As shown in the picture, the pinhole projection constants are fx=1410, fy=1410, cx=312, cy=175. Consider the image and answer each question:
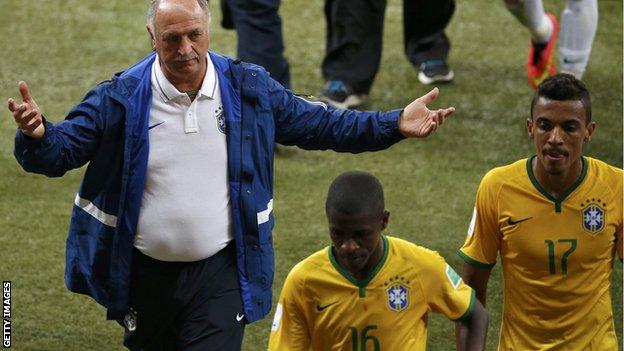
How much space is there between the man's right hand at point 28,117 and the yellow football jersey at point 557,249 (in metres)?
1.71

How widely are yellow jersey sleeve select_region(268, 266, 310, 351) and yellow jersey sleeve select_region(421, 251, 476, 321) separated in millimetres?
432

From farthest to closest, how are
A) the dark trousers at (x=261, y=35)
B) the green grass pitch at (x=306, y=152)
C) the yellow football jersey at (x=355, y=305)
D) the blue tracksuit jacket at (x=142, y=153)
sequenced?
1. the dark trousers at (x=261, y=35)
2. the green grass pitch at (x=306, y=152)
3. the blue tracksuit jacket at (x=142, y=153)
4. the yellow football jersey at (x=355, y=305)

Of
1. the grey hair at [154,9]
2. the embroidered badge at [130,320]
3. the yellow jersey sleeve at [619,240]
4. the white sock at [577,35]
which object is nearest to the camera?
the grey hair at [154,9]

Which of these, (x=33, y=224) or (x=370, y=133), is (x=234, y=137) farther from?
(x=33, y=224)

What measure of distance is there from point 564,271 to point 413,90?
5.16 metres

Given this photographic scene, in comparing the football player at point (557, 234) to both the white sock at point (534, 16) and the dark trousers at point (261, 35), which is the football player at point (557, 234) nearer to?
the dark trousers at point (261, 35)

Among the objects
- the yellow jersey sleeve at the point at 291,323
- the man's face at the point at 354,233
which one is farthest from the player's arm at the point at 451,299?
the yellow jersey sleeve at the point at 291,323

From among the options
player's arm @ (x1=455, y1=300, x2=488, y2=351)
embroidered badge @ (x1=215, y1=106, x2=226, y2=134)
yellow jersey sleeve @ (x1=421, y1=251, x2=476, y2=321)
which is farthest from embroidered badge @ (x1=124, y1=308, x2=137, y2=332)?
player's arm @ (x1=455, y1=300, x2=488, y2=351)

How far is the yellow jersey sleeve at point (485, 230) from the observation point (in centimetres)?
534

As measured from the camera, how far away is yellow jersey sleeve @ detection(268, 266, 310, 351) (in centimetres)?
478

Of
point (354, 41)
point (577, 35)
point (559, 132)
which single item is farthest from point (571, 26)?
point (559, 132)

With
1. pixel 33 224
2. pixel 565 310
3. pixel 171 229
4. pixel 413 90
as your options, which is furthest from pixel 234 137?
pixel 413 90

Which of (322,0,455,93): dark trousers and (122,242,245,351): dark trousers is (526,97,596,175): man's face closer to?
(122,242,245,351): dark trousers

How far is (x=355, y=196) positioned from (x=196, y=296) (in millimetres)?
805
